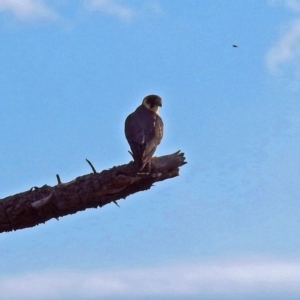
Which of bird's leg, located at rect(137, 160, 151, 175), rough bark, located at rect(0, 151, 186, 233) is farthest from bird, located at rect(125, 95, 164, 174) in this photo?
rough bark, located at rect(0, 151, 186, 233)

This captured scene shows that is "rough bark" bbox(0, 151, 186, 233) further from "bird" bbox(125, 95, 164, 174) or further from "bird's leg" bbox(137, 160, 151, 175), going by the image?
"bird" bbox(125, 95, 164, 174)

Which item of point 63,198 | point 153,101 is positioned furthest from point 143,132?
point 63,198

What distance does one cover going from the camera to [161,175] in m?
6.71

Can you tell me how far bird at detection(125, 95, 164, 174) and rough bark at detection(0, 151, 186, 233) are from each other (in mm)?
481

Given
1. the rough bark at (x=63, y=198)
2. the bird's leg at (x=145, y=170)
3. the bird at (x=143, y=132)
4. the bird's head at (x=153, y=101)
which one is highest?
the bird's head at (x=153, y=101)

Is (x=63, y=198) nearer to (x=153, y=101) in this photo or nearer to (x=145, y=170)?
(x=145, y=170)

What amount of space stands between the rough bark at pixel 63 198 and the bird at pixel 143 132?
481mm

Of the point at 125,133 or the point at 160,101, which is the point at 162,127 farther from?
the point at 160,101

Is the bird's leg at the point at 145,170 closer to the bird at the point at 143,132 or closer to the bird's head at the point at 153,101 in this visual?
the bird at the point at 143,132

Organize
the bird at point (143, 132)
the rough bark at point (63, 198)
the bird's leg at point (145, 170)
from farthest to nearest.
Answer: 1. the bird at point (143, 132)
2. the bird's leg at point (145, 170)
3. the rough bark at point (63, 198)

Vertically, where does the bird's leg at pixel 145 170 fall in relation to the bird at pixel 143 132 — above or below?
below

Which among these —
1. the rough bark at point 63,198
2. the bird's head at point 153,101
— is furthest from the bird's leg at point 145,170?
the bird's head at point 153,101

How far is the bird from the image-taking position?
7475 millimetres

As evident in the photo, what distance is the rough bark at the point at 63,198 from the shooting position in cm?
638
